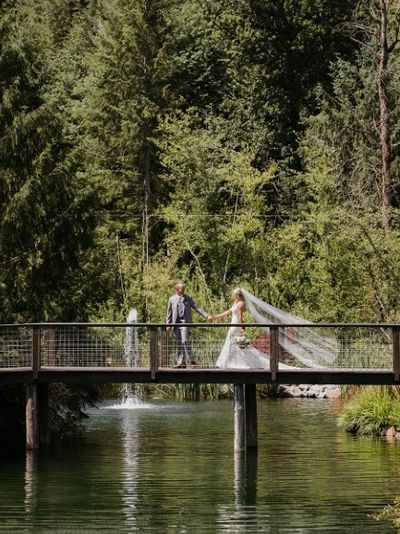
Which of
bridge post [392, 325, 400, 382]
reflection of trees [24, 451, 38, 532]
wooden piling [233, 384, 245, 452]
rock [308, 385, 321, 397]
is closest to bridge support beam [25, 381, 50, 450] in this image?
reflection of trees [24, 451, 38, 532]

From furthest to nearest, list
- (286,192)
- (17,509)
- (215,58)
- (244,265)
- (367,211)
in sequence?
(215,58)
(286,192)
(244,265)
(367,211)
(17,509)

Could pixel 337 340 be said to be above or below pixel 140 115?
below

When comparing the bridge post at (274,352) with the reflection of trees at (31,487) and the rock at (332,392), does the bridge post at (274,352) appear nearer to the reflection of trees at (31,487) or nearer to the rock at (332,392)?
the reflection of trees at (31,487)

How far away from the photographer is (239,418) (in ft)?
92.9

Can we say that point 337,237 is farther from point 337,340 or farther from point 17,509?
point 17,509

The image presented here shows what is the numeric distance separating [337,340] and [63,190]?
7915mm

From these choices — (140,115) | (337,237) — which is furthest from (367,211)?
(140,115)

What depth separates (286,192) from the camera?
191ft

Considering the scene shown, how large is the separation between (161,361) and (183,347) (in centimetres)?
48

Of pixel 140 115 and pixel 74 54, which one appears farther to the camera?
pixel 74 54

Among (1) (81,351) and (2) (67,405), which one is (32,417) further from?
(2) (67,405)

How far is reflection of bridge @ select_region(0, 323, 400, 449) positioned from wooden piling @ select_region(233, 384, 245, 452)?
19 millimetres

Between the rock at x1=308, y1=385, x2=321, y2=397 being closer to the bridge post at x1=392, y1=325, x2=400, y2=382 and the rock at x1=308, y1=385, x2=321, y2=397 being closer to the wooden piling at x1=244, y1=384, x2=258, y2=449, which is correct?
the wooden piling at x1=244, y1=384, x2=258, y2=449

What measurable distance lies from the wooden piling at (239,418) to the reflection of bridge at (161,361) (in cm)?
2
